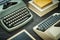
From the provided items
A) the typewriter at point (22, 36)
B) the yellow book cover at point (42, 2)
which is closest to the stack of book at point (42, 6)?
the yellow book cover at point (42, 2)

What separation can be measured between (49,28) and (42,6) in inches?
10.8

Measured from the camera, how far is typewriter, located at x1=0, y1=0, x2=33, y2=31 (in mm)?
1255

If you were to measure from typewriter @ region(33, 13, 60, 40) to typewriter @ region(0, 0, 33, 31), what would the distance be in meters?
0.13

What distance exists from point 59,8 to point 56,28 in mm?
355

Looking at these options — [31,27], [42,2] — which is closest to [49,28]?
[31,27]

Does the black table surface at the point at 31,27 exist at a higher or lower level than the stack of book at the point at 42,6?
lower

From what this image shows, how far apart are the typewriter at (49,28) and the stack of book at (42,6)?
8 centimetres

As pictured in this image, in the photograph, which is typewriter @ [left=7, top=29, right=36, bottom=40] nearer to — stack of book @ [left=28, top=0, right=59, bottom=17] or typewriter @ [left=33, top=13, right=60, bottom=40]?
typewriter @ [left=33, top=13, right=60, bottom=40]

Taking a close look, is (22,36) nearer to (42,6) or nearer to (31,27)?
(31,27)

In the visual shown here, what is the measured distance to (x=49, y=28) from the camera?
3.73ft

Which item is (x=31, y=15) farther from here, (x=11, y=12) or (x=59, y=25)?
(x=59, y=25)

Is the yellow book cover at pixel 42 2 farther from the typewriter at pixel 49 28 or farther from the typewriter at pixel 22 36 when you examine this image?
the typewriter at pixel 22 36

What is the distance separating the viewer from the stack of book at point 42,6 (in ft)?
4.42

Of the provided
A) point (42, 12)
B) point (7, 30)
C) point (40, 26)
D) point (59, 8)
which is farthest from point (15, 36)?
point (59, 8)
